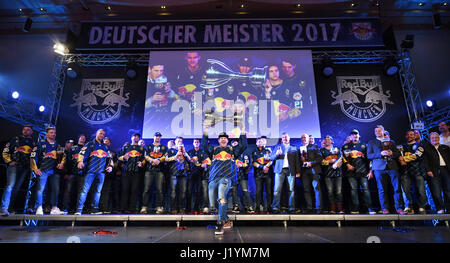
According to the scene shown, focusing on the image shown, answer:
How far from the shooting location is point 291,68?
7.46 meters

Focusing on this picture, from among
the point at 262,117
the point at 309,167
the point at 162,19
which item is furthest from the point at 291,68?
the point at 162,19

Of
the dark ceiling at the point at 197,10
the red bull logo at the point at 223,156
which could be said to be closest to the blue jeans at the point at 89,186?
the red bull logo at the point at 223,156

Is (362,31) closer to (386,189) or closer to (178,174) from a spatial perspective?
(386,189)

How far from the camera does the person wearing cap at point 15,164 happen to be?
4.89 meters

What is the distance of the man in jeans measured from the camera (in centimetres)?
534

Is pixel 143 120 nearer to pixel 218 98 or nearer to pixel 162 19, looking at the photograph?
pixel 218 98

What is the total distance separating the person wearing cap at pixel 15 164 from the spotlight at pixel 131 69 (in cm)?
335

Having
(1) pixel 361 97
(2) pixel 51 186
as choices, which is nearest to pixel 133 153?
(2) pixel 51 186

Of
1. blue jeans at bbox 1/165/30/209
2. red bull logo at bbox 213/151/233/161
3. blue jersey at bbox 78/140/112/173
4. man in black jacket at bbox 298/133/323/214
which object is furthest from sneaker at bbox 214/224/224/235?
blue jeans at bbox 1/165/30/209

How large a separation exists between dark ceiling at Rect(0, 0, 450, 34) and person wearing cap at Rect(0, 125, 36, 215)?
5.58 m

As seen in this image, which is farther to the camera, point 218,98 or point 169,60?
point 169,60

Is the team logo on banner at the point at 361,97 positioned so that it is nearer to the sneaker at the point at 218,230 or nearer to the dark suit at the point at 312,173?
the dark suit at the point at 312,173

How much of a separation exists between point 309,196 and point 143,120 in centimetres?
528
